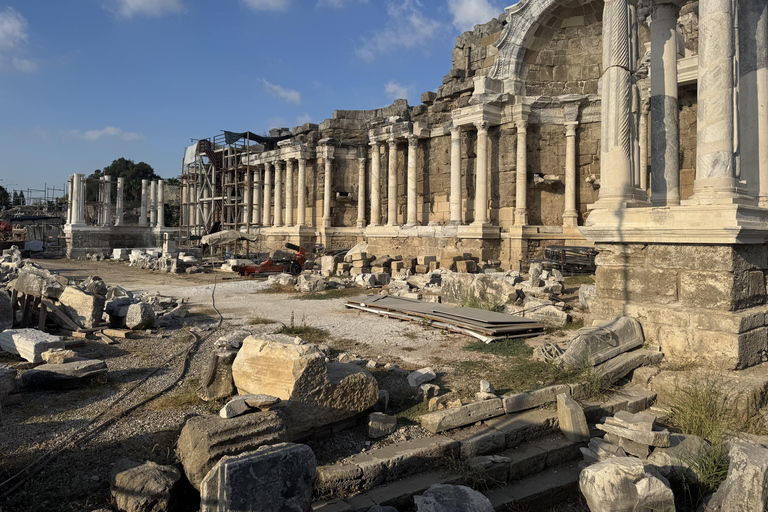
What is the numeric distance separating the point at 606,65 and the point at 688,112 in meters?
9.12

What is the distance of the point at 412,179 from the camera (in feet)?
69.5

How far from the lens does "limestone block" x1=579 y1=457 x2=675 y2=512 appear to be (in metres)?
3.29

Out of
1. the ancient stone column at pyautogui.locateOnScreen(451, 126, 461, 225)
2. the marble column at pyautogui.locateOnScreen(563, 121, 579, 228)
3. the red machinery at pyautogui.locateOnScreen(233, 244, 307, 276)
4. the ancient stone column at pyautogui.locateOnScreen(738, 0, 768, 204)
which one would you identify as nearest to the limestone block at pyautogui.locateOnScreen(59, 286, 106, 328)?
the red machinery at pyautogui.locateOnScreen(233, 244, 307, 276)

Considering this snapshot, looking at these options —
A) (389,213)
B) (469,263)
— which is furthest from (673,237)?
(389,213)

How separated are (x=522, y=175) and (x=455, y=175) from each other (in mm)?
2612

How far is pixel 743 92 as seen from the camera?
6.96 meters

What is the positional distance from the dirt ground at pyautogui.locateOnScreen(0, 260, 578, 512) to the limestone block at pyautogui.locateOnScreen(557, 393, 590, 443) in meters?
0.91

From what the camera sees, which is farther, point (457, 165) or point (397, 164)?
point (397, 164)

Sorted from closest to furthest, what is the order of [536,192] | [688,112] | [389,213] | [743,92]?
[743,92]
[688,112]
[536,192]
[389,213]

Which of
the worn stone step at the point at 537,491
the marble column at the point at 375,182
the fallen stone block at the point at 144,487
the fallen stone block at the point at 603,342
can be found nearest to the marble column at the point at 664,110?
the fallen stone block at the point at 603,342

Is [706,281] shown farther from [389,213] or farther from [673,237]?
[389,213]

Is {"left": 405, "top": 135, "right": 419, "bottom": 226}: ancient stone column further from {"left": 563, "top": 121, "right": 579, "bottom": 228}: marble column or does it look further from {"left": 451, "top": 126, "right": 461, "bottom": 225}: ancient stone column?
{"left": 563, "top": 121, "right": 579, "bottom": 228}: marble column

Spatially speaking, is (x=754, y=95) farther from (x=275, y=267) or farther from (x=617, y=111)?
(x=275, y=267)

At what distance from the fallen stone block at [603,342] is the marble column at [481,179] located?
38.0 ft
